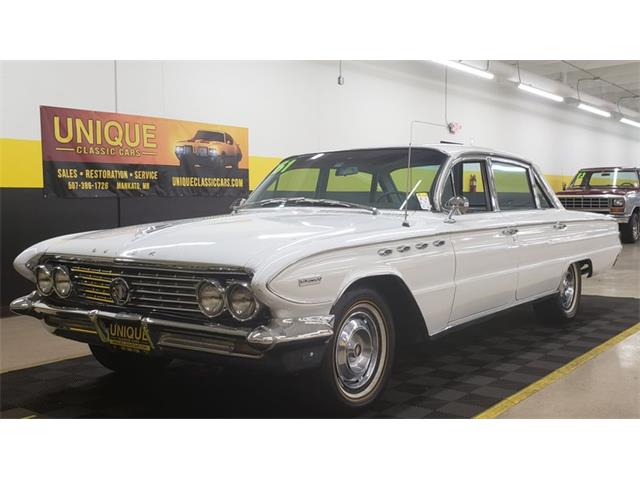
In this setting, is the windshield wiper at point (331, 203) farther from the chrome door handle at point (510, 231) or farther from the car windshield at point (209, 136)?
the car windshield at point (209, 136)

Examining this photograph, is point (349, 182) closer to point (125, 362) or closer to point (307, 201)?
point (307, 201)

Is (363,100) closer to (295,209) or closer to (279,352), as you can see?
(295,209)

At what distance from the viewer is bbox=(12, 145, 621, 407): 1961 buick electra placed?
8.94 ft

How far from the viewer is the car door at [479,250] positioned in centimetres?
386

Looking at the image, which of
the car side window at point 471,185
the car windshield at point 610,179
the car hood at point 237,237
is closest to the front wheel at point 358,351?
the car hood at point 237,237

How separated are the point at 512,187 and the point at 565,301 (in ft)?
4.16

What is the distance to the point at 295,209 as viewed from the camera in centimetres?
398

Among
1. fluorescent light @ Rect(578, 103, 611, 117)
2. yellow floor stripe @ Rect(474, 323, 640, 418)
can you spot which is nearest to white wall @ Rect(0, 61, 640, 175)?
fluorescent light @ Rect(578, 103, 611, 117)

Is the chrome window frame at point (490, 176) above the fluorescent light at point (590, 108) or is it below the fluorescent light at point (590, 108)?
below

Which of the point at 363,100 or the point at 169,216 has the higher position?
the point at 363,100

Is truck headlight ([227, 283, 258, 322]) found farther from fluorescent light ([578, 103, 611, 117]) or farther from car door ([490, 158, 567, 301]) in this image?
fluorescent light ([578, 103, 611, 117])

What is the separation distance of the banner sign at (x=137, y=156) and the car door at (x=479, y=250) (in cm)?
446

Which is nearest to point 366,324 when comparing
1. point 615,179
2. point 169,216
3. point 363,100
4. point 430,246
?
point 430,246

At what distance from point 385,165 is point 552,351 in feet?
6.19
